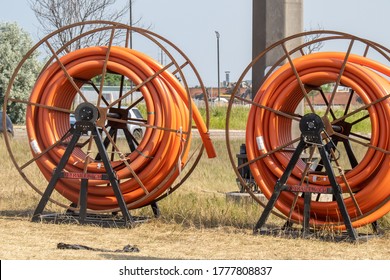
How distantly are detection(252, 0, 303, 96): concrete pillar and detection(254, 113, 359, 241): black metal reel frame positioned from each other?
341 centimetres

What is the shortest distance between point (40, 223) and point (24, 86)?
38494 millimetres

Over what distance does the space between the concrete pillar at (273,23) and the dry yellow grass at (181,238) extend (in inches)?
82.5

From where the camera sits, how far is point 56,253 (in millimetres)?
9305

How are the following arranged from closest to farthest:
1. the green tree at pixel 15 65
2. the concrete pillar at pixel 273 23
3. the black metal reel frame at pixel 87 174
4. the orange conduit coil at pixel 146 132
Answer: the black metal reel frame at pixel 87 174 < the orange conduit coil at pixel 146 132 < the concrete pillar at pixel 273 23 < the green tree at pixel 15 65

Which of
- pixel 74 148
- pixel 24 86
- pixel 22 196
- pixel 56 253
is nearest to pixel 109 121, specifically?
pixel 74 148

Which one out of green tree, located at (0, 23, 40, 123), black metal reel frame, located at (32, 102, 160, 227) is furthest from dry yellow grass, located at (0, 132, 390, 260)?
green tree, located at (0, 23, 40, 123)

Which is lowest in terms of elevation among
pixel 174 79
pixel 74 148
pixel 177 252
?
pixel 177 252

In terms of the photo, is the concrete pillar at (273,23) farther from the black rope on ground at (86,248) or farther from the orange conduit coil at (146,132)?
the black rope on ground at (86,248)

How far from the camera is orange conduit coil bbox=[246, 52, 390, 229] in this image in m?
10.6

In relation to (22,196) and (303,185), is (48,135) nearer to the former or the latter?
(22,196)

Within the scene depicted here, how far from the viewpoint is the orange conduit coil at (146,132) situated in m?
11.6

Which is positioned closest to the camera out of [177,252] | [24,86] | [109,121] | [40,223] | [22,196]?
[177,252]

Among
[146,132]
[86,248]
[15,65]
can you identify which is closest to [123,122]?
[146,132]

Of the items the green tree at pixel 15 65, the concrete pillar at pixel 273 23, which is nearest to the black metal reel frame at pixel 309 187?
the concrete pillar at pixel 273 23
